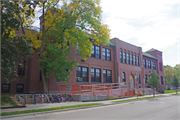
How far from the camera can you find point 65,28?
17.8 metres

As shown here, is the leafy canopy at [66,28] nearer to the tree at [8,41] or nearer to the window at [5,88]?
the tree at [8,41]

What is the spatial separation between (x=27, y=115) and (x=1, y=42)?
5977 millimetres

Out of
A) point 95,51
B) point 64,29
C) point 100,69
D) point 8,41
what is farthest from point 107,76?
point 8,41

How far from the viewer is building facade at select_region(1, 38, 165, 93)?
73.6ft

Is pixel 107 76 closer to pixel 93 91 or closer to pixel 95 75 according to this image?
pixel 95 75

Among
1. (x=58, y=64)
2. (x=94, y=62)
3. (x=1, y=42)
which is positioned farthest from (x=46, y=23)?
(x=94, y=62)

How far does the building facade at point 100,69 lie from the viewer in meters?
22.4

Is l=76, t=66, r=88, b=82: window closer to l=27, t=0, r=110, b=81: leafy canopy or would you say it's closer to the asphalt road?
l=27, t=0, r=110, b=81: leafy canopy

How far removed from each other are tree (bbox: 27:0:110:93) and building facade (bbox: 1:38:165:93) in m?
3.50

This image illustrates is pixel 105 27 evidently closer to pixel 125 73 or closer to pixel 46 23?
pixel 46 23

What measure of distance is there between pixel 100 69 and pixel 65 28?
44.9 feet

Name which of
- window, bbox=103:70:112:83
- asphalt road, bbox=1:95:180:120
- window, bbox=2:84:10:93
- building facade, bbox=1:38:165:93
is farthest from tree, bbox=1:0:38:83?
window, bbox=103:70:112:83

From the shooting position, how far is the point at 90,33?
20531 millimetres

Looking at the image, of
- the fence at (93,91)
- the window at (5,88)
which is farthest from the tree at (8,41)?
the window at (5,88)
